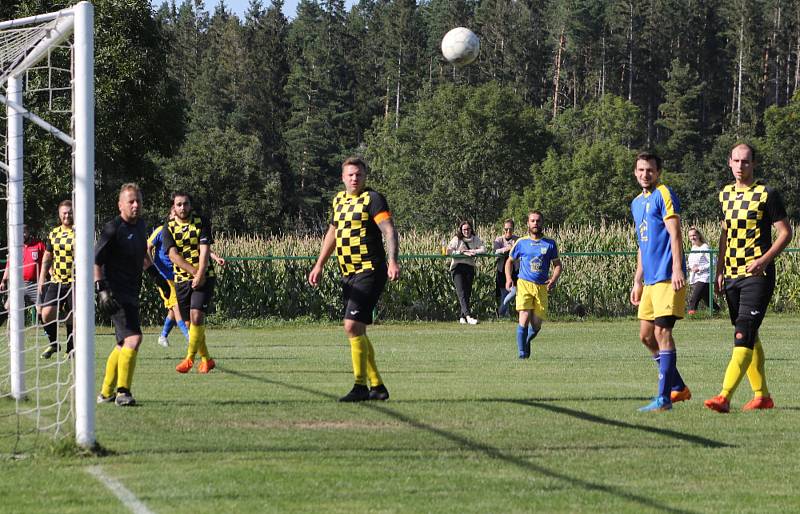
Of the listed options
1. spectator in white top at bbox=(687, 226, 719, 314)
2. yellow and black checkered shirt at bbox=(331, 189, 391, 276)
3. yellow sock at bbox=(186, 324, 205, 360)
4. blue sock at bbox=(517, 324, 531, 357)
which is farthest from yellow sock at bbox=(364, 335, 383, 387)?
spectator in white top at bbox=(687, 226, 719, 314)

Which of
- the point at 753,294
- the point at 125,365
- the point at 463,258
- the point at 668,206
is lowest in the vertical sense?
the point at 125,365

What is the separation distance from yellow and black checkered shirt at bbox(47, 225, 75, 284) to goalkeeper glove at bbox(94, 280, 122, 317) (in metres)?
6.04

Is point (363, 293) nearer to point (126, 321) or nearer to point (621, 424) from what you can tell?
point (126, 321)

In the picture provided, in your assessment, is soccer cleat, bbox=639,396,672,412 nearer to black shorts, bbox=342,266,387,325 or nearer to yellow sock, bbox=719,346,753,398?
yellow sock, bbox=719,346,753,398

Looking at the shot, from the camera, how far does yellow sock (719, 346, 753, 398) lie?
961 centimetres

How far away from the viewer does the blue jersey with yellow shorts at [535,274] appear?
1587 cm

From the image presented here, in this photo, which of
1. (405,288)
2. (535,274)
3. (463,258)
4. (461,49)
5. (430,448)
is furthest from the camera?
(405,288)

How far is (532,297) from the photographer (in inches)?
626

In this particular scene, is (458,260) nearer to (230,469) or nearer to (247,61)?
(230,469)

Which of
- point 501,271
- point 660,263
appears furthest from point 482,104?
point 660,263

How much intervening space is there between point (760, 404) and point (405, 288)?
1834 centimetres

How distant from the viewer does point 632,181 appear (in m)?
81.1

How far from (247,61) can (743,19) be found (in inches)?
1647

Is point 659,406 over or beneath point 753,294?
beneath
